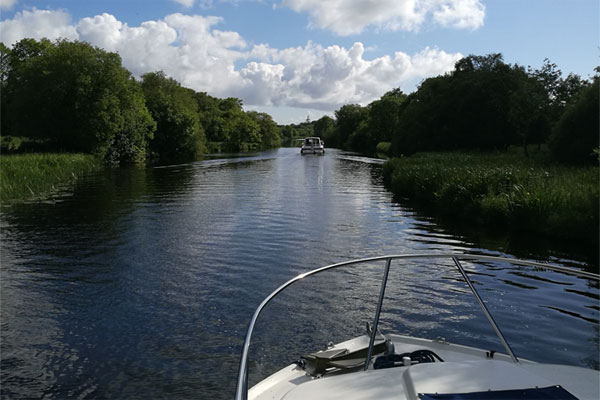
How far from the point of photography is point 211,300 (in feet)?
31.3

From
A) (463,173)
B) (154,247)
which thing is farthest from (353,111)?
(154,247)

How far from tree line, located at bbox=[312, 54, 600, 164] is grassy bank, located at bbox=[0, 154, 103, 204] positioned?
27.5 m

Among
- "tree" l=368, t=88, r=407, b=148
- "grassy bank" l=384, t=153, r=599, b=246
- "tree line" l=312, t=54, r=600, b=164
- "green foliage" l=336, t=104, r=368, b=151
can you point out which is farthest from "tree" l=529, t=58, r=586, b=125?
"green foliage" l=336, t=104, r=368, b=151

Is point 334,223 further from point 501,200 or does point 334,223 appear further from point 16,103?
point 16,103

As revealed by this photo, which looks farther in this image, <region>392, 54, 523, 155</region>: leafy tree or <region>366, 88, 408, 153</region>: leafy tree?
<region>366, 88, 408, 153</region>: leafy tree

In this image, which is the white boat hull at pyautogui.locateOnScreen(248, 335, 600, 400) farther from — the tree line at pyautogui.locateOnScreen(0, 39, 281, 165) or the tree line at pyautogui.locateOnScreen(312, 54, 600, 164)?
the tree line at pyautogui.locateOnScreen(0, 39, 281, 165)

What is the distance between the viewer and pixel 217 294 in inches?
390

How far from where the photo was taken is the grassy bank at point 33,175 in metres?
23.5

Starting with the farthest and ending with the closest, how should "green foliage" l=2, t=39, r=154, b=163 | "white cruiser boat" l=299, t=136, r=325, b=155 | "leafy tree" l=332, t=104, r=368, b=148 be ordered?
"leafy tree" l=332, t=104, r=368, b=148 < "white cruiser boat" l=299, t=136, r=325, b=155 < "green foliage" l=2, t=39, r=154, b=163

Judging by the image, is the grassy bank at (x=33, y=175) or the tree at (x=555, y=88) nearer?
the grassy bank at (x=33, y=175)

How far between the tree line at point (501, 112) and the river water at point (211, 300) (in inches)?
577

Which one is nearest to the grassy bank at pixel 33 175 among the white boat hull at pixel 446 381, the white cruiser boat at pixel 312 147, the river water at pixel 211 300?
the river water at pixel 211 300

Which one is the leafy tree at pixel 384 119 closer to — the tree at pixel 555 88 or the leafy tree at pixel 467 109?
the leafy tree at pixel 467 109

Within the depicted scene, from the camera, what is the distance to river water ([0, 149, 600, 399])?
6.89m
